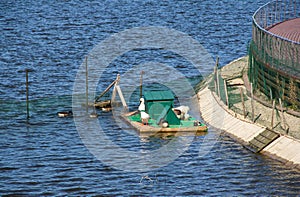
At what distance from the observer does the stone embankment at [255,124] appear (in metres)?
78.0

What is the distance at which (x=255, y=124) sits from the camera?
3300 inches

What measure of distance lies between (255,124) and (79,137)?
1786 centimetres

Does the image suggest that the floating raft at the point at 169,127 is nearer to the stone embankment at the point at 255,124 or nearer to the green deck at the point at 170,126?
the green deck at the point at 170,126

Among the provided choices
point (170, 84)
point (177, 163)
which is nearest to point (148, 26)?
point (170, 84)

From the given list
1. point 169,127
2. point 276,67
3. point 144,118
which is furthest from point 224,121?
point 144,118

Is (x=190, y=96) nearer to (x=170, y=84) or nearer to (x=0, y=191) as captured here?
(x=170, y=84)

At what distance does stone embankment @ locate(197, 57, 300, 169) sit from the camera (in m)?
78.0

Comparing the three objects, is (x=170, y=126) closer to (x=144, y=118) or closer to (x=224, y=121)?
(x=144, y=118)

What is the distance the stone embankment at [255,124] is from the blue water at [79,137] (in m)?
1.07

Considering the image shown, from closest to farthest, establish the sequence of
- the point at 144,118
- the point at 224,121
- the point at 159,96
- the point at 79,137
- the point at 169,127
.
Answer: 1. the point at 169,127
2. the point at 224,121
3. the point at 79,137
4. the point at 144,118
5. the point at 159,96

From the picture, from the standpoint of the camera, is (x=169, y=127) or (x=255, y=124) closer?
(x=255, y=124)

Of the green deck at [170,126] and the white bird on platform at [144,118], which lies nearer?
the green deck at [170,126]

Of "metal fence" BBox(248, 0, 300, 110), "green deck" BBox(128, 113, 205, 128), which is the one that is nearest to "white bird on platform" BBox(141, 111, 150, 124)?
"green deck" BBox(128, 113, 205, 128)

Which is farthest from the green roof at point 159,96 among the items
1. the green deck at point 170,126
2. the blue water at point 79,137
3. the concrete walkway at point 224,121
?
the blue water at point 79,137
